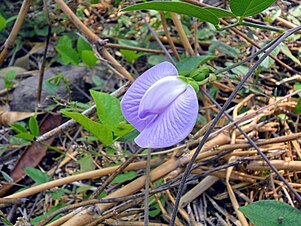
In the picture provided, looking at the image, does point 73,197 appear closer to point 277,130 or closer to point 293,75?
point 277,130

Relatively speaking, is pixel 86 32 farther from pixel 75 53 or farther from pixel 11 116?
pixel 11 116

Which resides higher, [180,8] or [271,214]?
[180,8]

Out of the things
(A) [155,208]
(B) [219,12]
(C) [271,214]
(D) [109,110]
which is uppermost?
(B) [219,12]

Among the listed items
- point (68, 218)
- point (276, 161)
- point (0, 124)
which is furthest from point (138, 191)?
point (0, 124)

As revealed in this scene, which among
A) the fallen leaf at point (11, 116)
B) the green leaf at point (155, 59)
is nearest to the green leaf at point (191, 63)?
the green leaf at point (155, 59)

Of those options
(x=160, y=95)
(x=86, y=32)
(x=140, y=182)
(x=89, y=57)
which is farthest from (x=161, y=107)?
(x=89, y=57)

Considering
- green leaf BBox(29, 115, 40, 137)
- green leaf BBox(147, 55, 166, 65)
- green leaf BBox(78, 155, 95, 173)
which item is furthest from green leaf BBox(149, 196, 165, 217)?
green leaf BBox(147, 55, 166, 65)

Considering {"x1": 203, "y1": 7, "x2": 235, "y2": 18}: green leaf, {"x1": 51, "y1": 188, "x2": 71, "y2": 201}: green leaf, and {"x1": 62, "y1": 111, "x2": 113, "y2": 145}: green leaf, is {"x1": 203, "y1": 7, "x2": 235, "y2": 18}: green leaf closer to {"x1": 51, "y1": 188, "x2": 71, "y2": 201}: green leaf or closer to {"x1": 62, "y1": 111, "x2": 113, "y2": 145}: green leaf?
{"x1": 62, "y1": 111, "x2": 113, "y2": 145}: green leaf

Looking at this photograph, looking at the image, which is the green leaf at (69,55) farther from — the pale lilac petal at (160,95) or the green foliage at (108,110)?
the pale lilac petal at (160,95)
